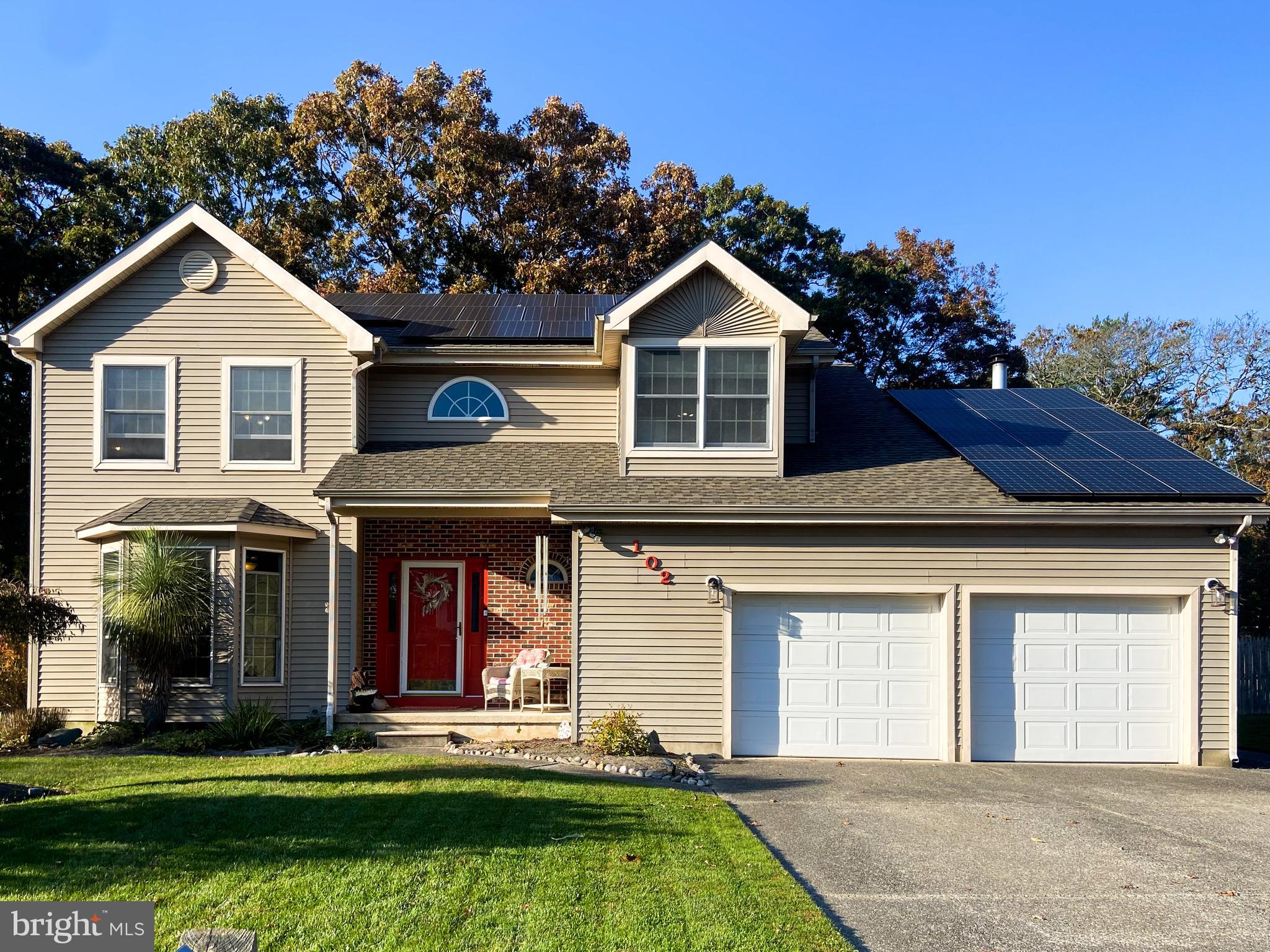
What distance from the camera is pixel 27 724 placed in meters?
12.5

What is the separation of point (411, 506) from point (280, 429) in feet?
8.98

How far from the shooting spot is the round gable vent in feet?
46.1

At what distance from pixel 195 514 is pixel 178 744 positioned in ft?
10.1

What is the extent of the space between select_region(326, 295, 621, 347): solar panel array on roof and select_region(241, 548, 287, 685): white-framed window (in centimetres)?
389

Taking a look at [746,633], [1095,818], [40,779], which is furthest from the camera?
[746,633]

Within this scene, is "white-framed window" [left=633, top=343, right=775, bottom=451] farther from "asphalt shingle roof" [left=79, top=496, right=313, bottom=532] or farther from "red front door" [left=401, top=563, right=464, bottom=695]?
"asphalt shingle roof" [left=79, top=496, right=313, bottom=532]

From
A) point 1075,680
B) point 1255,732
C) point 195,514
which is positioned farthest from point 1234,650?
point 195,514

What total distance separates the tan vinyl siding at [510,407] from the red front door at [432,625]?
6.77 ft

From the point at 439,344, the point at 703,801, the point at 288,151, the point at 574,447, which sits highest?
the point at 288,151

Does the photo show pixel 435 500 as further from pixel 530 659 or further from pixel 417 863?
pixel 417 863

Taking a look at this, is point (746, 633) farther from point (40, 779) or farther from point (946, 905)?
point (40, 779)

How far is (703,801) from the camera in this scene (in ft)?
30.0

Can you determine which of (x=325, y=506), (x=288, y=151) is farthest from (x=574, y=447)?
(x=288, y=151)

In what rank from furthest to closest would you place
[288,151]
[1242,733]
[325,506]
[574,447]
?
[288,151] < [1242,733] < [574,447] < [325,506]
